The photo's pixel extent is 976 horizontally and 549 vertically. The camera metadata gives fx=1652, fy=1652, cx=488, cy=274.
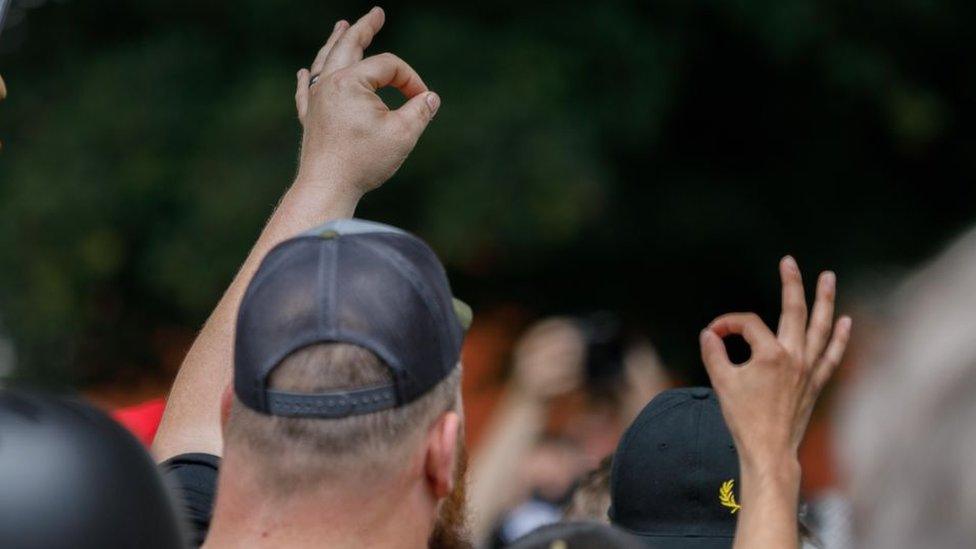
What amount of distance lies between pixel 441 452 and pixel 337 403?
0.15 meters

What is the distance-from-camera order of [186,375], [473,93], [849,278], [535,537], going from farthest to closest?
1. [849,278]
2. [473,93]
3. [186,375]
4. [535,537]

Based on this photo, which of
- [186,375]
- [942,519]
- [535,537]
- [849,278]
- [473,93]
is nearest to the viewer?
[942,519]

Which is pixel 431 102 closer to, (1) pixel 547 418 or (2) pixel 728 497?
(2) pixel 728 497

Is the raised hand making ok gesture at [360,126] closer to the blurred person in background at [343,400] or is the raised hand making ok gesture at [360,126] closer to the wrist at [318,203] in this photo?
the wrist at [318,203]

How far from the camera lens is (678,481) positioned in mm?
2822

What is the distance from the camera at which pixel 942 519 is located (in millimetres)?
1258

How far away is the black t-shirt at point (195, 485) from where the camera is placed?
2471 mm

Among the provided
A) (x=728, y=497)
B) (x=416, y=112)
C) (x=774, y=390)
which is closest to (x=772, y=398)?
(x=774, y=390)

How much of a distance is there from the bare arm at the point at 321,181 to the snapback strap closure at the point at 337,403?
0.78 metres

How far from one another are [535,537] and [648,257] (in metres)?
8.41

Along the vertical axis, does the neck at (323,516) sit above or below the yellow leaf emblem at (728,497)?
above

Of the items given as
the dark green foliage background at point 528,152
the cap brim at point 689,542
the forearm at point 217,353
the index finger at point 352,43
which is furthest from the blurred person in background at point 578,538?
the dark green foliage background at point 528,152

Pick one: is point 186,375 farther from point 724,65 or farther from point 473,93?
point 724,65

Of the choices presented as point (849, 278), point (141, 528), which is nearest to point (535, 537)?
point (141, 528)
